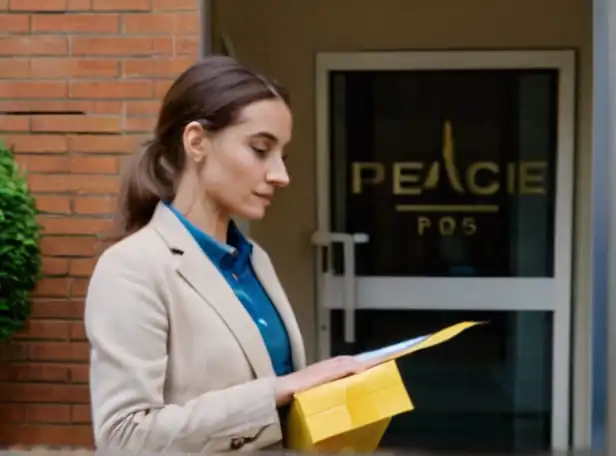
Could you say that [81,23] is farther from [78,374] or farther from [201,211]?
[201,211]

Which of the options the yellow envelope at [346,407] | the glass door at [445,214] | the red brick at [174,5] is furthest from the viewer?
the glass door at [445,214]

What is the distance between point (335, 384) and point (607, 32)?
1067mm

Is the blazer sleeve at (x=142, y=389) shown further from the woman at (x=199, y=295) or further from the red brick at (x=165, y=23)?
the red brick at (x=165, y=23)

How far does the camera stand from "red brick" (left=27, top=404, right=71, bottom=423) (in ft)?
9.23

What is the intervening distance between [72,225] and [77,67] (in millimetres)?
525


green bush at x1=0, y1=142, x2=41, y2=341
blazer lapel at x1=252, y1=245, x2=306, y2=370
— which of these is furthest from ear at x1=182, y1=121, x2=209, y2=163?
green bush at x1=0, y1=142, x2=41, y2=341

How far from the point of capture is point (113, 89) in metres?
2.69

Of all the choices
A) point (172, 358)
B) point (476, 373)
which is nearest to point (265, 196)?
point (172, 358)

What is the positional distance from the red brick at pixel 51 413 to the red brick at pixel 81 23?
1.27m

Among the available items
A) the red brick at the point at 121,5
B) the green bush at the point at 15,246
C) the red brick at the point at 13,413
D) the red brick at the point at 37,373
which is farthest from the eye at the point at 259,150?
the red brick at the point at 13,413

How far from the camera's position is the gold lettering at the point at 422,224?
12.6 ft

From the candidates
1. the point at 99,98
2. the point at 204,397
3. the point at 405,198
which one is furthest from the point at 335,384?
the point at 405,198

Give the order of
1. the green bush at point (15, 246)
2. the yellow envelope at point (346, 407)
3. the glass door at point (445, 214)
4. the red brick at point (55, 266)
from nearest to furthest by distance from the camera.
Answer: the yellow envelope at point (346, 407)
the green bush at point (15, 246)
the red brick at point (55, 266)
the glass door at point (445, 214)

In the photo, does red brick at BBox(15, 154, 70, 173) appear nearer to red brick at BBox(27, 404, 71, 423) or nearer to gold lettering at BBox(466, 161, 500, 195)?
red brick at BBox(27, 404, 71, 423)
